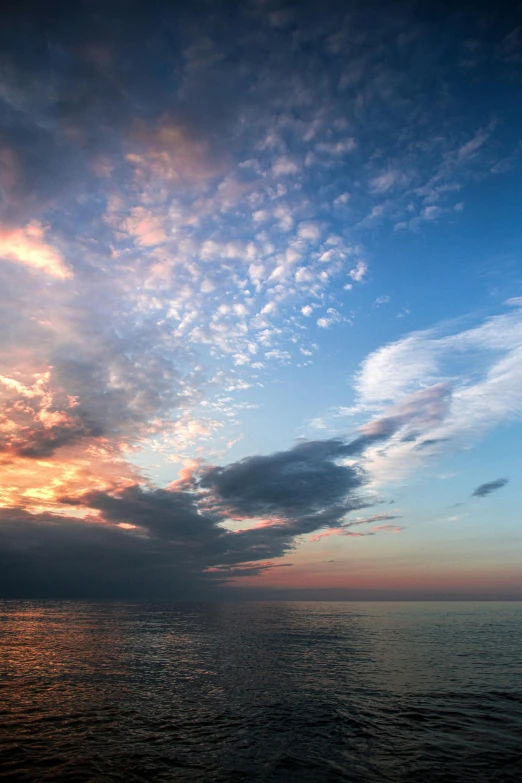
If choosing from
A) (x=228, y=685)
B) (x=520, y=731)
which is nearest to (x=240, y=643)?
(x=228, y=685)

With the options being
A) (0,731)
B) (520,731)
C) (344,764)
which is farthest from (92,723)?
(520,731)

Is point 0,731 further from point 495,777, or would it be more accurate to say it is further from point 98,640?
point 98,640

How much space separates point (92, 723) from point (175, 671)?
18219 mm

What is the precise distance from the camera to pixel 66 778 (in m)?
16.4

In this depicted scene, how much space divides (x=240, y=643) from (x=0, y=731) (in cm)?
4620

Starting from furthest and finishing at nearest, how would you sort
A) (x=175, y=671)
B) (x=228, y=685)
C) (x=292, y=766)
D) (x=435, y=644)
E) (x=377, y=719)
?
(x=435, y=644), (x=175, y=671), (x=228, y=685), (x=377, y=719), (x=292, y=766)

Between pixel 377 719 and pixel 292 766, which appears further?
pixel 377 719

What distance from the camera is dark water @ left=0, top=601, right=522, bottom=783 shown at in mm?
17578

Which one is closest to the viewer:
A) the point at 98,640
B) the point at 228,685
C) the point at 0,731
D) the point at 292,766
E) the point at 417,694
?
the point at 292,766

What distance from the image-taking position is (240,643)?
62250mm

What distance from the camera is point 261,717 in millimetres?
24922

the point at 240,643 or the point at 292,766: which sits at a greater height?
the point at 292,766

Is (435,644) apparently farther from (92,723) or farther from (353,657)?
(92,723)

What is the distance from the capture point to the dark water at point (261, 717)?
1758cm
